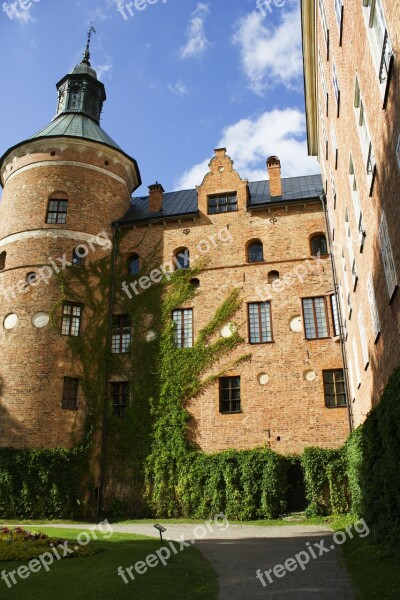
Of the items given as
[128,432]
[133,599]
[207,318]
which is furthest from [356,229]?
[128,432]

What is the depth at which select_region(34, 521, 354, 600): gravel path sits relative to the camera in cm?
843

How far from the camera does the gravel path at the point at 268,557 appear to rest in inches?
332

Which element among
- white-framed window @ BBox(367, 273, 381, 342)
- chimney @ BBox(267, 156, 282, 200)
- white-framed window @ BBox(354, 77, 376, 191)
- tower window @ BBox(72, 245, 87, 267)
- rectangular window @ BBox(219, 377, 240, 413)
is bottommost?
rectangular window @ BBox(219, 377, 240, 413)

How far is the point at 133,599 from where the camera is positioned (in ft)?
26.0

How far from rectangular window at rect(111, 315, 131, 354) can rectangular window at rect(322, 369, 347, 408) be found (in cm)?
933

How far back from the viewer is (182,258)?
2558 centimetres

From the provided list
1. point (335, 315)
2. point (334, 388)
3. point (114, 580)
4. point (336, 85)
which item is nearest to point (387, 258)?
point (336, 85)

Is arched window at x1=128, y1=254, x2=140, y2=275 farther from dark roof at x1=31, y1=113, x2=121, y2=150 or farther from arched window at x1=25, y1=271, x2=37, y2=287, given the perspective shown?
dark roof at x1=31, y1=113, x2=121, y2=150

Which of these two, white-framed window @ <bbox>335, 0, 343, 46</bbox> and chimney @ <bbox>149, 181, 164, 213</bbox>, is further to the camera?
chimney @ <bbox>149, 181, 164, 213</bbox>

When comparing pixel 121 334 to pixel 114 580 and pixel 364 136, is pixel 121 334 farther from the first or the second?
pixel 114 580

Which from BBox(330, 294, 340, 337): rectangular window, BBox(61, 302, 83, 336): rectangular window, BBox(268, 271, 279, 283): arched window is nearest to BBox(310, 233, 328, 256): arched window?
BBox(268, 271, 279, 283): arched window

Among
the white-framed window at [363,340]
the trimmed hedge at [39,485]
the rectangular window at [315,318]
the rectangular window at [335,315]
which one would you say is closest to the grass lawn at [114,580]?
the white-framed window at [363,340]

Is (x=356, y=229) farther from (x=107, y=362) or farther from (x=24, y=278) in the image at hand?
(x=24, y=278)

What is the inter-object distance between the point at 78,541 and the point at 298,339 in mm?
12548
